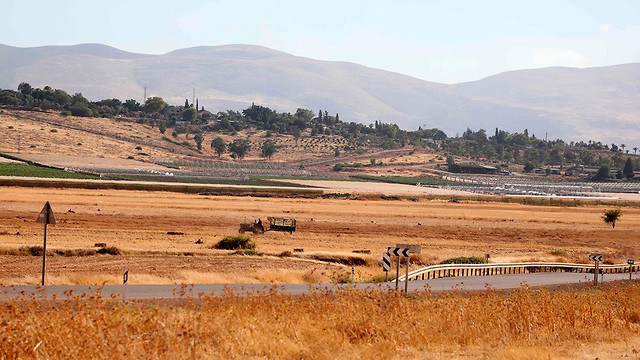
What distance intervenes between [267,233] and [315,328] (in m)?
46.6

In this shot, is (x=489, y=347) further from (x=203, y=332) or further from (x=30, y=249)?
(x=30, y=249)

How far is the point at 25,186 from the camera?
108938 mm

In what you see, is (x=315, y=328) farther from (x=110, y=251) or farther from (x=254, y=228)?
(x=254, y=228)

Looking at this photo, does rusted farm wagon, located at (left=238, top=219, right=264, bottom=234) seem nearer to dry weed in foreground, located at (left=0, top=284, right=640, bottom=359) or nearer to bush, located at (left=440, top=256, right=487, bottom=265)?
bush, located at (left=440, top=256, right=487, bottom=265)

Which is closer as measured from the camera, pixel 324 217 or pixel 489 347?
pixel 489 347

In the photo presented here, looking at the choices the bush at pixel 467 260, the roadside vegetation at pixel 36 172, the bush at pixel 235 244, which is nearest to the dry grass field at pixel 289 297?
the bush at pixel 235 244

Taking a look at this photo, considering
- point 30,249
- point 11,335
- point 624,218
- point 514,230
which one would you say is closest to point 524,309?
point 11,335

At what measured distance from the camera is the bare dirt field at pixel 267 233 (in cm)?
3925

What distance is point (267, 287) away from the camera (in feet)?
106

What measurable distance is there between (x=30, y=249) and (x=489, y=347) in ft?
93.0

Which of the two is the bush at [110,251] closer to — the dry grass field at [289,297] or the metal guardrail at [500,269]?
the dry grass field at [289,297]

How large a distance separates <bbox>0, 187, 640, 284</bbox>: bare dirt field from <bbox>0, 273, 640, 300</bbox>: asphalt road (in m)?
2.33

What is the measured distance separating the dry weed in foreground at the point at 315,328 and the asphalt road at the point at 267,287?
2.68ft

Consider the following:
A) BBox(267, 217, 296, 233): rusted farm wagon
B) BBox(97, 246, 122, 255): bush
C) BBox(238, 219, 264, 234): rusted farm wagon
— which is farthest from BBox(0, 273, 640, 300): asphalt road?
BBox(267, 217, 296, 233): rusted farm wagon
